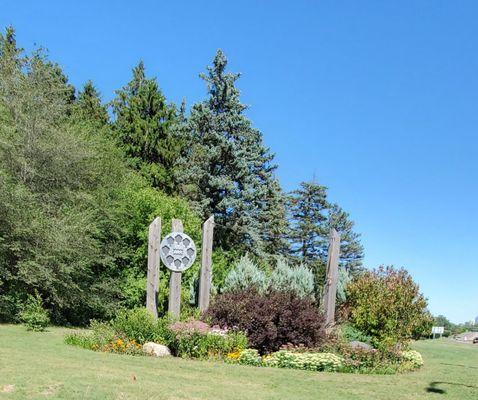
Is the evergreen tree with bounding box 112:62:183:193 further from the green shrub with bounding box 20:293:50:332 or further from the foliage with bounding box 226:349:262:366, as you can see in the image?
the foliage with bounding box 226:349:262:366

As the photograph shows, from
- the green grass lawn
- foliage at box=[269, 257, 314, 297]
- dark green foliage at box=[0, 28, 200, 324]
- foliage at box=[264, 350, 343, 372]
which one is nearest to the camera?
the green grass lawn

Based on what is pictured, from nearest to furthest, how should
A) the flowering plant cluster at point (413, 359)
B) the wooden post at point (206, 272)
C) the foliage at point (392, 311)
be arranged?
the flowering plant cluster at point (413, 359), the foliage at point (392, 311), the wooden post at point (206, 272)

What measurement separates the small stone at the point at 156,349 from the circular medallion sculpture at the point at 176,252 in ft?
12.5

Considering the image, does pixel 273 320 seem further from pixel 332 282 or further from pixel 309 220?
pixel 309 220

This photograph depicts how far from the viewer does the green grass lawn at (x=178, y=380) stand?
653 cm

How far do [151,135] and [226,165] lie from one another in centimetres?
475

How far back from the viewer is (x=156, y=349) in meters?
10.5

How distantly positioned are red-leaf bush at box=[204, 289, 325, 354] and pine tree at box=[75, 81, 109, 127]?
62.8ft

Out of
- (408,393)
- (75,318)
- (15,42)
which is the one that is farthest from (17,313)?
(15,42)

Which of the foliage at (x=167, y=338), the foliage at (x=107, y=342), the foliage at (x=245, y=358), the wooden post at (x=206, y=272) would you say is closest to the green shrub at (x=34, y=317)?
the foliage at (x=107, y=342)

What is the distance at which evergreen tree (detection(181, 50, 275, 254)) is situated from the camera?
90.2 ft

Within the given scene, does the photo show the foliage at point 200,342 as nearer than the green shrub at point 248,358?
No

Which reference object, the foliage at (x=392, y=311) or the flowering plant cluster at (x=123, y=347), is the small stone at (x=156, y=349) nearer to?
the flowering plant cluster at (x=123, y=347)

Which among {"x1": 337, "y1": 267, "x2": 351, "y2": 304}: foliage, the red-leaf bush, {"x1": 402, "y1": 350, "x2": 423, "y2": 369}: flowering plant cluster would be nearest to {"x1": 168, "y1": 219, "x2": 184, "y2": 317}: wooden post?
the red-leaf bush
